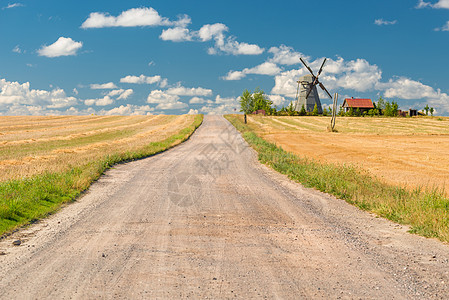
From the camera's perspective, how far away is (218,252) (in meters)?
6.29

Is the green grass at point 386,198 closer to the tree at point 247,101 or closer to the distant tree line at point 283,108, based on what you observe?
the distant tree line at point 283,108

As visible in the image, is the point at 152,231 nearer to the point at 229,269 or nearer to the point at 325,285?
the point at 229,269

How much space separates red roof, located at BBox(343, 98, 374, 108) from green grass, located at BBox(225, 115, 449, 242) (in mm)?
112419

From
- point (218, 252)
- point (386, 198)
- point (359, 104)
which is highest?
point (359, 104)

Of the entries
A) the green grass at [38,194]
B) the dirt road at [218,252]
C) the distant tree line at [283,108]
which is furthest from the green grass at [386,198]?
the distant tree line at [283,108]

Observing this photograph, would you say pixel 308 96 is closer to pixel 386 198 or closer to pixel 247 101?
pixel 247 101

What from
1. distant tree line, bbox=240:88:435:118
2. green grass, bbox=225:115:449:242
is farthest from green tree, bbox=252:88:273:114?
green grass, bbox=225:115:449:242

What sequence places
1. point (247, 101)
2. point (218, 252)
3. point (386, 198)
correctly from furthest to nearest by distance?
point (247, 101) → point (386, 198) → point (218, 252)

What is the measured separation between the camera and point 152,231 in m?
7.55

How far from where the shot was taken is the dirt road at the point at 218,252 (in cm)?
494

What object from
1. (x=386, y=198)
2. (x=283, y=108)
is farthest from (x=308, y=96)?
(x=386, y=198)

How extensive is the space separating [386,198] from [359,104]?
119m

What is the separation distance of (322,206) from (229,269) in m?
5.48

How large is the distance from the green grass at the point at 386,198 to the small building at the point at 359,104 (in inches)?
4407
